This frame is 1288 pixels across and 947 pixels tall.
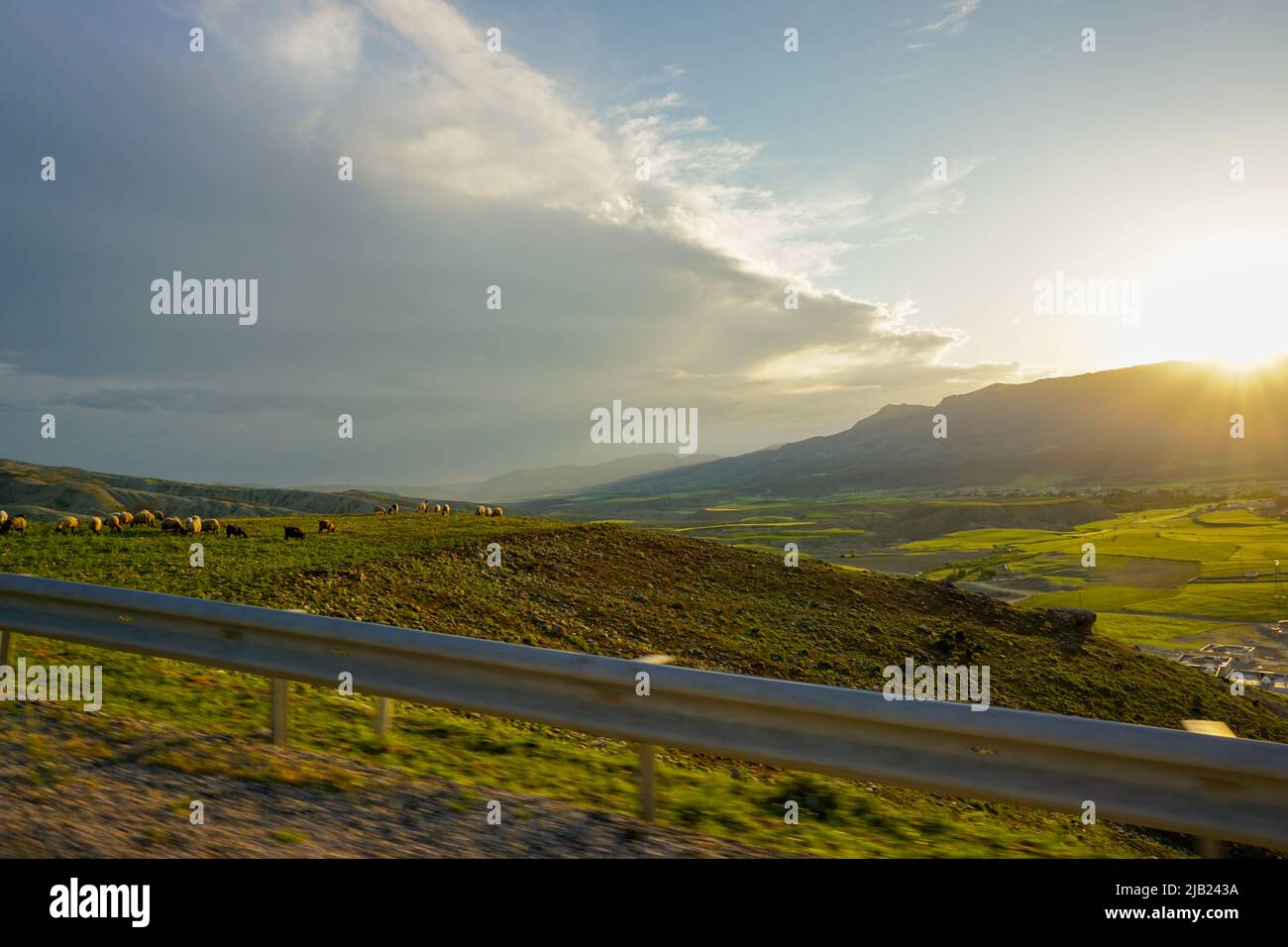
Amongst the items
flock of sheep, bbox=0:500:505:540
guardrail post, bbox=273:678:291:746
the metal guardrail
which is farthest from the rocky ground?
flock of sheep, bbox=0:500:505:540

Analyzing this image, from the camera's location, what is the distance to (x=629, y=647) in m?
17.0

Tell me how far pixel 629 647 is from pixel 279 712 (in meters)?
12.0

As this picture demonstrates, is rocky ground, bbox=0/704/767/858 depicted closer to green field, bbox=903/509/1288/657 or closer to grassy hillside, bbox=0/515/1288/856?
grassy hillside, bbox=0/515/1288/856

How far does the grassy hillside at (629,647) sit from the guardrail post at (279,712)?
0.31 meters

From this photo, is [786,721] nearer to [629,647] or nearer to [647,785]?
[647,785]

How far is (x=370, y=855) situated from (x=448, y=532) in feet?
75.5

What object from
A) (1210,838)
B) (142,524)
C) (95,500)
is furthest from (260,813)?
(95,500)

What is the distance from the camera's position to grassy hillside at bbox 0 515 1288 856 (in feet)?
16.6

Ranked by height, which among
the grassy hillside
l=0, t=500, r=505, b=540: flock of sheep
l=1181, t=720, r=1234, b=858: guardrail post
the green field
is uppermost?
l=0, t=500, r=505, b=540: flock of sheep

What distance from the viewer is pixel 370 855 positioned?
3617mm

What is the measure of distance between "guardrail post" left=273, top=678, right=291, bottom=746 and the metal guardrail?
0.12 ft

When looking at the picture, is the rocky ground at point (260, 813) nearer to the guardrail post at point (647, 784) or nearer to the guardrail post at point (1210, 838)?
the guardrail post at point (647, 784)

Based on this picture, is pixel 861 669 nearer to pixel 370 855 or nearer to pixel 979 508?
pixel 370 855
